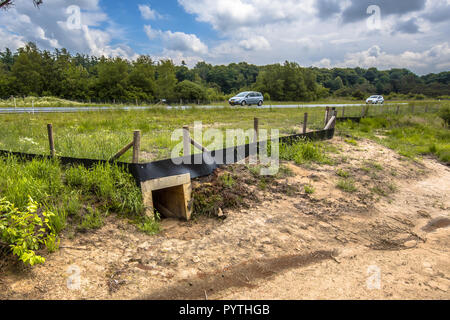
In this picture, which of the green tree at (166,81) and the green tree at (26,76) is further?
the green tree at (166,81)

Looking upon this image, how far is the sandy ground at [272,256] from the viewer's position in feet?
11.6

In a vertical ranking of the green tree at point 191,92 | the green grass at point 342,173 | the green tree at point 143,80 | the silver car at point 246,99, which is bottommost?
the green grass at point 342,173

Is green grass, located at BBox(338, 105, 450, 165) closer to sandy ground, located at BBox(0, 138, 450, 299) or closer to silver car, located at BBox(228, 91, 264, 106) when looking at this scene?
sandy ground, located at BBox(0, 138, 450, 299)

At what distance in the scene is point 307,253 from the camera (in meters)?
4.53

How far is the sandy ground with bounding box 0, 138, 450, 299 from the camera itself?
354 cm

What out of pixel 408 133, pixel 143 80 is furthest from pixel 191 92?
pixel 408 133

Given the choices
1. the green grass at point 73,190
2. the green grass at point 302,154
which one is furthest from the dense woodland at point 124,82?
the green grass at point 73,190

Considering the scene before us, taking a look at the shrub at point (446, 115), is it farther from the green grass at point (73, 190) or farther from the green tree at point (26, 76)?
the green tree at point (26, 76)

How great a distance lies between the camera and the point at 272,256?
4.39 metres

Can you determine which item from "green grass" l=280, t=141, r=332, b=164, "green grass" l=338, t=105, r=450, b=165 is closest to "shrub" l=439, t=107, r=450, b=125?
"green grass" l=338, t=105, r=450, b=165

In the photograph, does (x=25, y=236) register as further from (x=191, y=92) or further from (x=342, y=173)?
(x=191, y=92)
